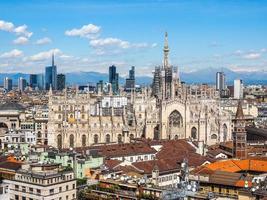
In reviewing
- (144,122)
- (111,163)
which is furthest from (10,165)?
(144,122)

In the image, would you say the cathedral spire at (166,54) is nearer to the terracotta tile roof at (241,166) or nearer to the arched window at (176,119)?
the arched window at (176,119)

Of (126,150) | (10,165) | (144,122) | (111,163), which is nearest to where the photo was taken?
(10,165)

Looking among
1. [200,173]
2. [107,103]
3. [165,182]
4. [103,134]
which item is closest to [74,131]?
[103,134]

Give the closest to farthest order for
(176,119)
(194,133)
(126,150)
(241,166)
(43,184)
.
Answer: (43,184) → (241,166) → (126,150) → (176,119) → (194,133)

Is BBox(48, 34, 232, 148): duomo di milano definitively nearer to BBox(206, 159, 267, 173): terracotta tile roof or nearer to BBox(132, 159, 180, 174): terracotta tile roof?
BBox(132, 159, 180, 174): terracotta tile roof

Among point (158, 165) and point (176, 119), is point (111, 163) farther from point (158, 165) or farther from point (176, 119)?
→ point (176, 119)

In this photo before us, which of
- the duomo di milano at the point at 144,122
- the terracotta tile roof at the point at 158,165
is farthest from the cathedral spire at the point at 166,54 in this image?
the terracotta tile roof at the point at 158,165

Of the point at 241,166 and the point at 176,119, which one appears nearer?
the point at 241,166

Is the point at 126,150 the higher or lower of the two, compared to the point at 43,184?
higher
